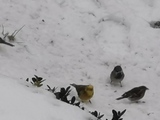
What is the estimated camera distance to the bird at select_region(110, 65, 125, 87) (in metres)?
6.32

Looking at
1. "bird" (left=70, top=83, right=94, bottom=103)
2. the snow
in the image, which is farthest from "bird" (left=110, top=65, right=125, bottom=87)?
"bird" (left=70, top=83, right=94, bottom=103)

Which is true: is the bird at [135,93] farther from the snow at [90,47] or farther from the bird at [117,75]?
the bird at [117,75]

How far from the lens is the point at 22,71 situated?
6086 millimetres

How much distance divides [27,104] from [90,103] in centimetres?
294

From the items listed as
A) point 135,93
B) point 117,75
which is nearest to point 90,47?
point 117,75

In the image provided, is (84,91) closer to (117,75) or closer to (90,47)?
(117,75)

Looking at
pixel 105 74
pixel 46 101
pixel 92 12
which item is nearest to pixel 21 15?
pixel 92 12

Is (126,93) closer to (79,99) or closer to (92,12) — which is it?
(79,99)

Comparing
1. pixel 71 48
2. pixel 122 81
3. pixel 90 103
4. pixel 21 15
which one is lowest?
pixel 90 103

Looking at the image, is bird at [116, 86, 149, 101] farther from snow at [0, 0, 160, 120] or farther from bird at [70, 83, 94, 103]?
bird at [70, 83, 94, 103]

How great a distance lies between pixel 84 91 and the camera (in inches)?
233

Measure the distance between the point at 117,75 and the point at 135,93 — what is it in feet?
1.33

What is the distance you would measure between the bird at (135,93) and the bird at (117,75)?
0.90 ft

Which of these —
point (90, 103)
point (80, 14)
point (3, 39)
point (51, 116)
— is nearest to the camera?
point (51, 116)
